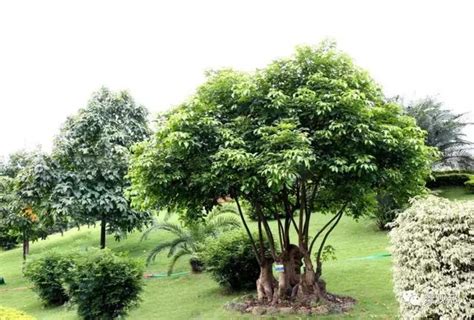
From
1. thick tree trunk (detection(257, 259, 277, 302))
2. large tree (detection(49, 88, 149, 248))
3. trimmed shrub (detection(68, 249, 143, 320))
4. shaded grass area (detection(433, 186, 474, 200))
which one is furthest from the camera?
shaded grass area (detection(433, 186, 474, 200))

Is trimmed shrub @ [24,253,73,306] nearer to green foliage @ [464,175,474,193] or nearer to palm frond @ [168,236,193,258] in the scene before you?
palm frond @ [168,236,193,258]

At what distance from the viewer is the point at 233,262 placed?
31.0 feet

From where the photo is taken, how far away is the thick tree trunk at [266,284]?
827 cm

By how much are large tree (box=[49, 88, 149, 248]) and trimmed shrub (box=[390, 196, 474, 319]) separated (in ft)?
31.3

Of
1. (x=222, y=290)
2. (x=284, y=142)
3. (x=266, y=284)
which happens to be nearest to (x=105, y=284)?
(x=266, y=284)

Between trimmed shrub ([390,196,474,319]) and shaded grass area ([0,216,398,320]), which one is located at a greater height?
trimmed shrub ([390,196,474,319])

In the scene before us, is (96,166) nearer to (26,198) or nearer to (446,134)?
(26,198)

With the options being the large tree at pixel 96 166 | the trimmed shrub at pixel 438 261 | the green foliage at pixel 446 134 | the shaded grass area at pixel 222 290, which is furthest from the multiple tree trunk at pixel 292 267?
the green foliage at pixel 446 134

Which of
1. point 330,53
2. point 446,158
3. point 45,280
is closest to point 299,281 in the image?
point 330,53

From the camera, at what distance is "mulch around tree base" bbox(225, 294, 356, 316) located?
7.48 meters

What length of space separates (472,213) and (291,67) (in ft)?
12.0

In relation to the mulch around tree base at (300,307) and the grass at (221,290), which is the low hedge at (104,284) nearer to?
the grass at (221,290)

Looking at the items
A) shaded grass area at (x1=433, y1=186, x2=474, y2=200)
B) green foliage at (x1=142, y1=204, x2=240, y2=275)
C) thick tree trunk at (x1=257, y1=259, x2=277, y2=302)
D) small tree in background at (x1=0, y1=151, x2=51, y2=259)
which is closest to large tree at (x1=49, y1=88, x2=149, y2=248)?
small tree in background at (x1=0, y1=151, x2=51, y2=259)

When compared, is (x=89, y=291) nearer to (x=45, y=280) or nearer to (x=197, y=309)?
(x=197, y=309)
